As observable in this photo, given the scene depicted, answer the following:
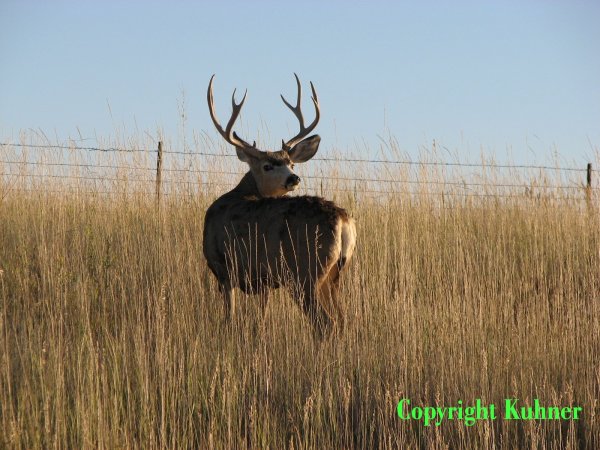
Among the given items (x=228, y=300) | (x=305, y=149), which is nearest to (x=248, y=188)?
(x=305, y=149)

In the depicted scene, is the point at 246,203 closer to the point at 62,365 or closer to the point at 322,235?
the point at 322,235

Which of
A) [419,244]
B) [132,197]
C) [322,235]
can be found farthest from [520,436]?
[132,197]

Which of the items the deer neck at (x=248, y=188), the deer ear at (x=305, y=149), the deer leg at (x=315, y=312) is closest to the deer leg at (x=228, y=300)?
the deer leg at (x=315, y=312)

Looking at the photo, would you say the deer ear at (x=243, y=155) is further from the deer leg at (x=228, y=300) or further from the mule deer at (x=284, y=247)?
the deer leg at (x=228, y=300)

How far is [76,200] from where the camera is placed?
828 centimetres

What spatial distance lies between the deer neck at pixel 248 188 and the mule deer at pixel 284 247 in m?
0.09

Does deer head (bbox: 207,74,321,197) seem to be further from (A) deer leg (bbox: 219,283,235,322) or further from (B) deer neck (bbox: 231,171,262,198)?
(A) deer leg (bbox: 219,283,235,322)

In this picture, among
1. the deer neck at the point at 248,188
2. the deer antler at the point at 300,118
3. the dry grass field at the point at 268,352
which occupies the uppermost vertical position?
the deer antler at the point at 300,118

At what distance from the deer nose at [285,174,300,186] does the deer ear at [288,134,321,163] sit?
0.49m

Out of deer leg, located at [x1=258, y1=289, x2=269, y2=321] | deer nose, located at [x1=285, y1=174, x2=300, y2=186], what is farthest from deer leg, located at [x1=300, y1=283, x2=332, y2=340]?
deer nose, located at [x1=285, y1=174, x2=300, y2=186]

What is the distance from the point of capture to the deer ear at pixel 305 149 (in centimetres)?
695

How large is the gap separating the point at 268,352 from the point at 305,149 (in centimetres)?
280

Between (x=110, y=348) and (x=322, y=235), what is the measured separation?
63.2 inches

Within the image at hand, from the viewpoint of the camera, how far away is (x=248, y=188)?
679 centimetres
